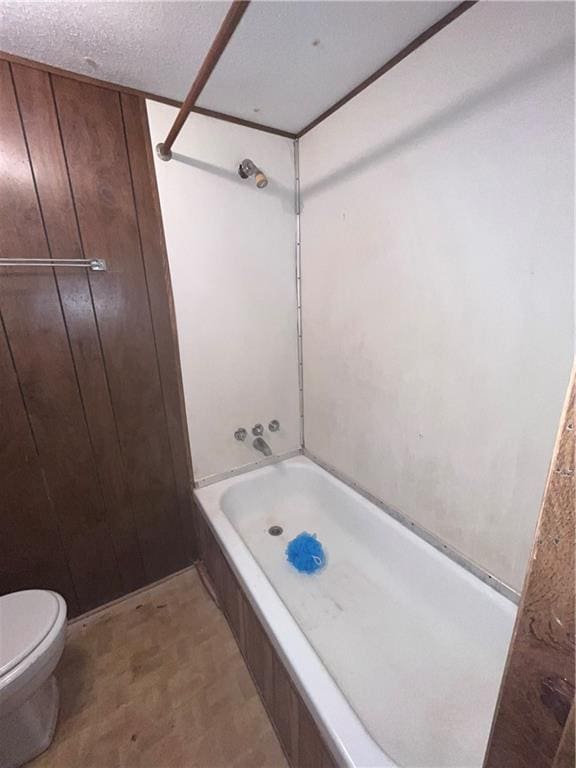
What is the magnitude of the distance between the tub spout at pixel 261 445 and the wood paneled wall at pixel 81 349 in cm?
44

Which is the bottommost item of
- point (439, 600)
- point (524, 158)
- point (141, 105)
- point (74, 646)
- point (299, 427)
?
point (74, 646)

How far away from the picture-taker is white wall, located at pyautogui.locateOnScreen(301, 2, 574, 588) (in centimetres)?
82

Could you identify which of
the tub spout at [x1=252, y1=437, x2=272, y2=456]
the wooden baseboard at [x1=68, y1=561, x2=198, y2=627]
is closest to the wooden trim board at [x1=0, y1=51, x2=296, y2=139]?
the tub spout at [x1=252, y1=437, x2=272, y2=456]

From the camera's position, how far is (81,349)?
4.25 ft

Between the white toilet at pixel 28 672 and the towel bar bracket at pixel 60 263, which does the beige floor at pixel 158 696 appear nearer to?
the white toilet at pixel 28 672

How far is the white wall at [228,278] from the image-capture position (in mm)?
1404

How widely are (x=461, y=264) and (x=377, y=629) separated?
4.73 feet

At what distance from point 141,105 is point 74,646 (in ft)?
7.67

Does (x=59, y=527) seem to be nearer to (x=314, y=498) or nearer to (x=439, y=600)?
(x=314, y=498)

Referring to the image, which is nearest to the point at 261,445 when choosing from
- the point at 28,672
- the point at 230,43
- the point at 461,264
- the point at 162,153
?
the point at 28,672

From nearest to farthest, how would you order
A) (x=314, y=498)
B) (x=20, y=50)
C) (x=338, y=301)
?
(x=20, y=50) → (x=338, y=301) → (x=314, y=498)

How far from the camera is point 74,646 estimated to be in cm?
140

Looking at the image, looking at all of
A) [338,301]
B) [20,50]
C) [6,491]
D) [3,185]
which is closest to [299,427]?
[338,301]

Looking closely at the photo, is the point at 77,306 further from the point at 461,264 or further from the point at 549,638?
the point at 549,638
